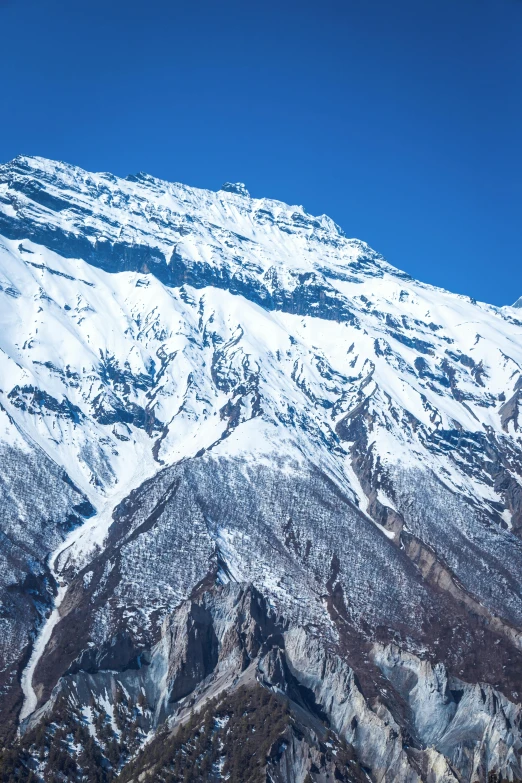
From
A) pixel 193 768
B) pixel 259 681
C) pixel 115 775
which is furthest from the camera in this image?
pixel 259 681

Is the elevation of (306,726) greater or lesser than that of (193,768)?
greater

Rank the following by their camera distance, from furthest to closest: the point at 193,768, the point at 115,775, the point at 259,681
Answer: the point at 259,681
the point at 115,775
the point at 193,768

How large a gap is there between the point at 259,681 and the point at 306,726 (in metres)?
16.2

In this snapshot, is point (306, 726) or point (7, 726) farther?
point (7, 726)

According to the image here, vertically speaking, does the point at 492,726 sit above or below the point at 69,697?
above

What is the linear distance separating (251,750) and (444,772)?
128ft

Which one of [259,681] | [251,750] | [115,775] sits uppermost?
[259,681]

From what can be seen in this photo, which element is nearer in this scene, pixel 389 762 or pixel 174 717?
pixel 389 762

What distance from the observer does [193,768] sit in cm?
15962

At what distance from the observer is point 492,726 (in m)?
197

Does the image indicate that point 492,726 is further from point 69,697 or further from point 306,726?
point 69,697

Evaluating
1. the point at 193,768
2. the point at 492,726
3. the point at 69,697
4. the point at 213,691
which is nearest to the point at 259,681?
the point at 213,691

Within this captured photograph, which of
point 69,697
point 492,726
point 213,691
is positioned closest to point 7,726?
point 69,697

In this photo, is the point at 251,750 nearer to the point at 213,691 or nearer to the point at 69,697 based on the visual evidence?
the point at 213,691
